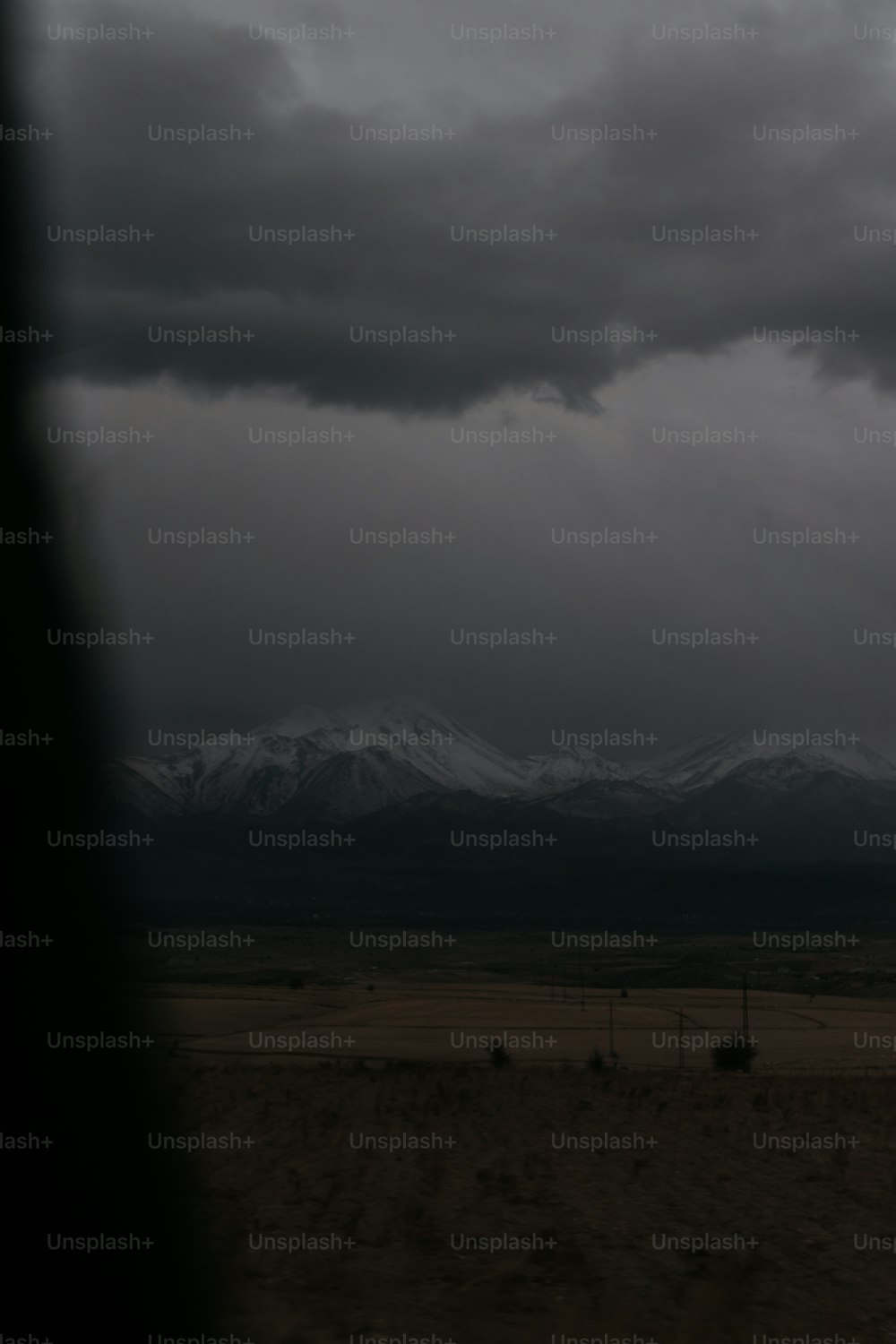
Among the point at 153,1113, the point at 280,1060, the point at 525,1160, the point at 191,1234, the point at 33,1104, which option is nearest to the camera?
the point at 33,1104

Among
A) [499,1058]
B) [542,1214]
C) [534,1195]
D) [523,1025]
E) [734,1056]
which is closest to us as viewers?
[542,1214]

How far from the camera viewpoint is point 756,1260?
44.2 ft

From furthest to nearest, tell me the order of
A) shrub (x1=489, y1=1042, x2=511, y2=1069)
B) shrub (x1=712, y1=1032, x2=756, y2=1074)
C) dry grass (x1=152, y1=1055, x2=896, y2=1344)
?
shrub (x1=712, y1=1032, x2=756, y2=1074)
shrub (x1=489, y1=1042, x2=511, y2=1069)
dry grass (x1=152, y1=1055, x2=896, y2=1344)

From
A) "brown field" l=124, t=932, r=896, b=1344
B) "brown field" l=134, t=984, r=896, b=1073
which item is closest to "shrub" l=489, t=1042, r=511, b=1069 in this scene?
"brown field" l=124, t=932, r=896, b=1344

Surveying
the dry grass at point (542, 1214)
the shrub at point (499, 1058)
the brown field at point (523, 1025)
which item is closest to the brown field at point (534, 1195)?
the dry grass at point (542, 1214)

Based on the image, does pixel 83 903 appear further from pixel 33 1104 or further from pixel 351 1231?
pixel 351 1231

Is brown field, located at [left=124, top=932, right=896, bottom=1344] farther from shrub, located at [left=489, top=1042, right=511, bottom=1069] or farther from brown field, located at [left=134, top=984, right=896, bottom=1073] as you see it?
brown field, located at [left=134, top=984, right=896, bottom=1073]

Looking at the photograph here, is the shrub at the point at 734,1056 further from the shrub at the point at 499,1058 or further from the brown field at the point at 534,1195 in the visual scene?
the shrub at the point at 499,1058

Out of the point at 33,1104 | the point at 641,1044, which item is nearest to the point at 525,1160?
the point at 33,1104

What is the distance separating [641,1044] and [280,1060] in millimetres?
22578

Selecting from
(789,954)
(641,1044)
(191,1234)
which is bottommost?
(789,954)

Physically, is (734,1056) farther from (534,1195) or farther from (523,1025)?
(534,1195)

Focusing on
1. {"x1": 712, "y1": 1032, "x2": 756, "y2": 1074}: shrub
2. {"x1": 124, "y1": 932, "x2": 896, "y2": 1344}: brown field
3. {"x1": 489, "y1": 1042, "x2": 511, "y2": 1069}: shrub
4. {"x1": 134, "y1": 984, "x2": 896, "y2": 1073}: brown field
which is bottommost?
{"x1": 134, "y1": 984, "x2": 896, "y2": 1073}: brown field

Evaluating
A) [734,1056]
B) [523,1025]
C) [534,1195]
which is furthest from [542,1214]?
[523,1025]
